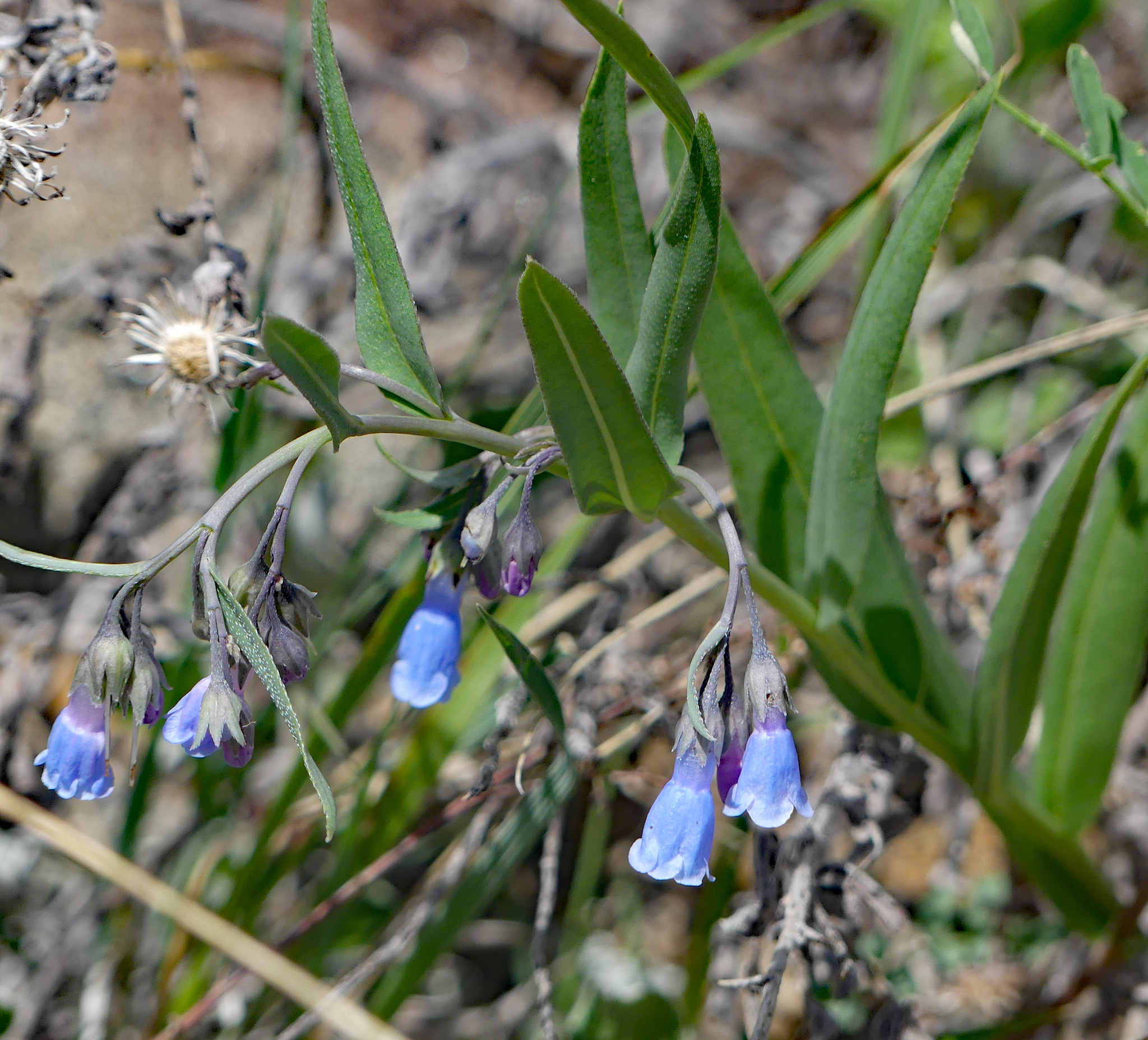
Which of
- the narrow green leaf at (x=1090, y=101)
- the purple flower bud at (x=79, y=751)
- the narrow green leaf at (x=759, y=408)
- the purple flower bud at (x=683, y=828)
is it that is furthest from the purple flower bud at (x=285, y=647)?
the narrow green leaf at (x=1090, y=101)

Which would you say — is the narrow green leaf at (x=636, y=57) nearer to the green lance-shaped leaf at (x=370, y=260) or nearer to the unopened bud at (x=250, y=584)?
the green lance-shaped leaf at (x=370, y=260)

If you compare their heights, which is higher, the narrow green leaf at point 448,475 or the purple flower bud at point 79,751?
the narrow green leaf at point 448,475

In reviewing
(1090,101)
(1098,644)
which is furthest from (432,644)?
(1090,101)


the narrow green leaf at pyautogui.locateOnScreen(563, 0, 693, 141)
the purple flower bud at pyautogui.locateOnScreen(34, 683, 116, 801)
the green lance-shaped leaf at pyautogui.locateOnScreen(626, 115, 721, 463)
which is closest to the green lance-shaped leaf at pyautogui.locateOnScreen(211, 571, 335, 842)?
the purple flower bud at pyautogui.locateOnScreen(34, 683, 116, 801)

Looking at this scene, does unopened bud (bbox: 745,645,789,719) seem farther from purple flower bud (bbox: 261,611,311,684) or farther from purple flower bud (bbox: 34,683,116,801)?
purple flower bud (bbox: 34,683,116,801)

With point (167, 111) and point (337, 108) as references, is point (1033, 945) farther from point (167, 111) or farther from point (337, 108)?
point (167, 111)

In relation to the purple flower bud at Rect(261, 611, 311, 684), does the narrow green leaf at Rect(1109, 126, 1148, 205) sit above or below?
above

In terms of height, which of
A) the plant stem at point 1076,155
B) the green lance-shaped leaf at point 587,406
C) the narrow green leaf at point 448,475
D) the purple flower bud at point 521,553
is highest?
the plant stem at point 1076,155
